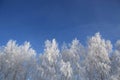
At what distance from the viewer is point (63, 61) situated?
124 ft

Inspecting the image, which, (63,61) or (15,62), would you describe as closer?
(63,61)

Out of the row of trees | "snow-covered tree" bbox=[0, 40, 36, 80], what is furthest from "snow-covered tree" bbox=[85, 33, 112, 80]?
"snow-covered tree" bbox=[0, 40, 36, 80]

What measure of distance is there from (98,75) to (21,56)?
16548mm

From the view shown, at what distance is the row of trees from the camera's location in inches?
1377

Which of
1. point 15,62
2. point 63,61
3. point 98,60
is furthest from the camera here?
point 15,62

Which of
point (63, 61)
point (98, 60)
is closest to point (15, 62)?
point (63, 61)

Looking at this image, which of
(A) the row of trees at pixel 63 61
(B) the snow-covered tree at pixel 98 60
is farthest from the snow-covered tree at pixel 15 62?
(B) the snow-covered tree at pixel 98 60

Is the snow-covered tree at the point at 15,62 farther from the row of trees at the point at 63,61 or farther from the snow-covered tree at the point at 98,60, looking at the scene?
the snow-covered tree at the point at 98,60

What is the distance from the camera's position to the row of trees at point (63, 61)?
35.0 metres

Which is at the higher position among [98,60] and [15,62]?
[15,62]

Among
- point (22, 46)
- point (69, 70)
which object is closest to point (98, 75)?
point (69, 70)

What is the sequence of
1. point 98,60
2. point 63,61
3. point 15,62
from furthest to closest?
point 15,62
point 63,61
point 98,60

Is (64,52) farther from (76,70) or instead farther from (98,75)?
(98,75)

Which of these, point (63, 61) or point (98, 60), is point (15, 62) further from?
point (98, 60)
